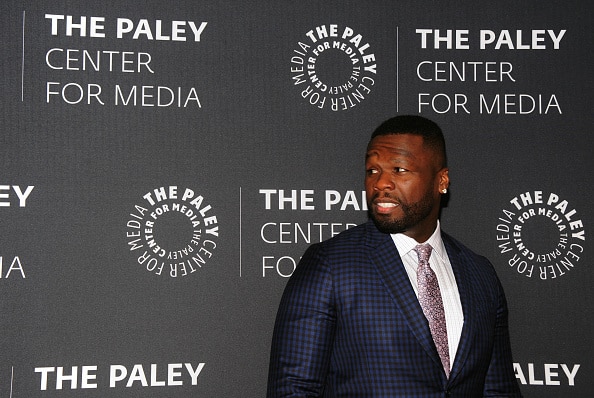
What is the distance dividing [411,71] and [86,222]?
4.26 feet

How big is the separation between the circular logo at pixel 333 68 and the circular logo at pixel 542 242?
2.44 ft

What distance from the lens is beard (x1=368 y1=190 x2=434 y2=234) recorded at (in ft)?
5.76

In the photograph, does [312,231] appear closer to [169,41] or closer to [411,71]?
[411,71]

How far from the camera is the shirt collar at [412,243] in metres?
1.78

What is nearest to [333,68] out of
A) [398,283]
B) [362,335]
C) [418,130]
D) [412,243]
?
[418,130]

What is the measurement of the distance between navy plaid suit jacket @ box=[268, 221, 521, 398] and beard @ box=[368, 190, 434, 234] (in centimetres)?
4

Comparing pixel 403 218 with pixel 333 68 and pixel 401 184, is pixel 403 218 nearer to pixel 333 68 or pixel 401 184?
pixel 401 184

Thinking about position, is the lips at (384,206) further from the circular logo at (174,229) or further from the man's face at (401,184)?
the circular logo at (174,229)

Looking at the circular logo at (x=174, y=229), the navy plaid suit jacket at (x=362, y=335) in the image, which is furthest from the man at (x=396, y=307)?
the circular logo at (x=174, y=229)

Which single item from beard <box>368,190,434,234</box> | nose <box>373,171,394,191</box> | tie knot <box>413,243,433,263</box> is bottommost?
tie knot <box>413,243,433,263</box>

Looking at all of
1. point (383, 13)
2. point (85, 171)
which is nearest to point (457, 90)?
point (383, 13)

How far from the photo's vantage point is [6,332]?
214 centimetres

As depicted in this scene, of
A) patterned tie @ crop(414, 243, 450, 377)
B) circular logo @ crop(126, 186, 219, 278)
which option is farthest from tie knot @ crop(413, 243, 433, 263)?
circular logo @ crop(126, 186, 219, 278)

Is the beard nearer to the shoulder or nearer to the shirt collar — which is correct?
the shirt collar
